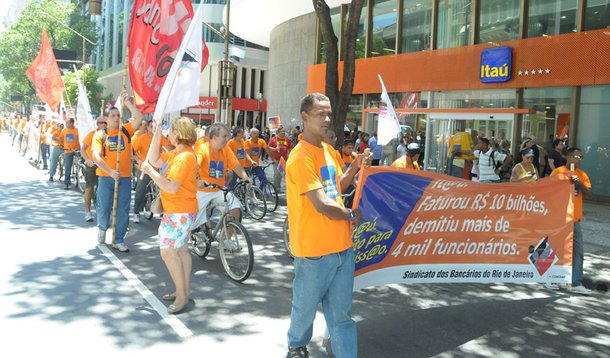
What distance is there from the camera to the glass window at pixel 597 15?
1593 cm

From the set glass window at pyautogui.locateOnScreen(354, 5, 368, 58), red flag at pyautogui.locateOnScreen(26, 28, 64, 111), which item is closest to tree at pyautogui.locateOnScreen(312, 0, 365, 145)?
red flag at pyautogui.locateOnScreen(26, 28, 64, 111)

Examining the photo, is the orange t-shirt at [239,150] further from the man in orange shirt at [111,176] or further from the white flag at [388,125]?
the white flag at [388,125]

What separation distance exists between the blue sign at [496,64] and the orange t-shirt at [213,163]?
42.2 feet

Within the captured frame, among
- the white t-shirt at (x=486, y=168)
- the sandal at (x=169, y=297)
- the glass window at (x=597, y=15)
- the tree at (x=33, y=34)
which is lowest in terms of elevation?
the sandal at (x=169, y=297)

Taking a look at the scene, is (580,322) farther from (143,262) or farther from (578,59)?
(578,59)

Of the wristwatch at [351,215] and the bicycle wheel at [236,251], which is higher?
the wristwatch at [351,215]

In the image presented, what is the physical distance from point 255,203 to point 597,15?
11497mm

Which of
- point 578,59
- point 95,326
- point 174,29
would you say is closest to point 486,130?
point 578,59

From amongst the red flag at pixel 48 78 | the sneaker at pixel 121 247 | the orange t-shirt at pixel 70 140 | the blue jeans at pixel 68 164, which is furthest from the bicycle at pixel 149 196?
the red flag at pixel 48 78

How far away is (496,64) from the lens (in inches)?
728

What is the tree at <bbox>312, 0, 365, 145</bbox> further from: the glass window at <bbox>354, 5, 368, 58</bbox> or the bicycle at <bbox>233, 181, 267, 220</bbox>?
the glass window at <bbox>354, 5, 368, 58</bbox>

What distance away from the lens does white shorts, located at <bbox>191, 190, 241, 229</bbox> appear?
24.3 ft

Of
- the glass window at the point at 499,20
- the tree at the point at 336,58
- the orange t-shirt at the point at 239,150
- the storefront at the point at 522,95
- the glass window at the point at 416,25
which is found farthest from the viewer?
the glass window at the point at 416,25

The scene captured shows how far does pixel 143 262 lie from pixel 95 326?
2456mm
